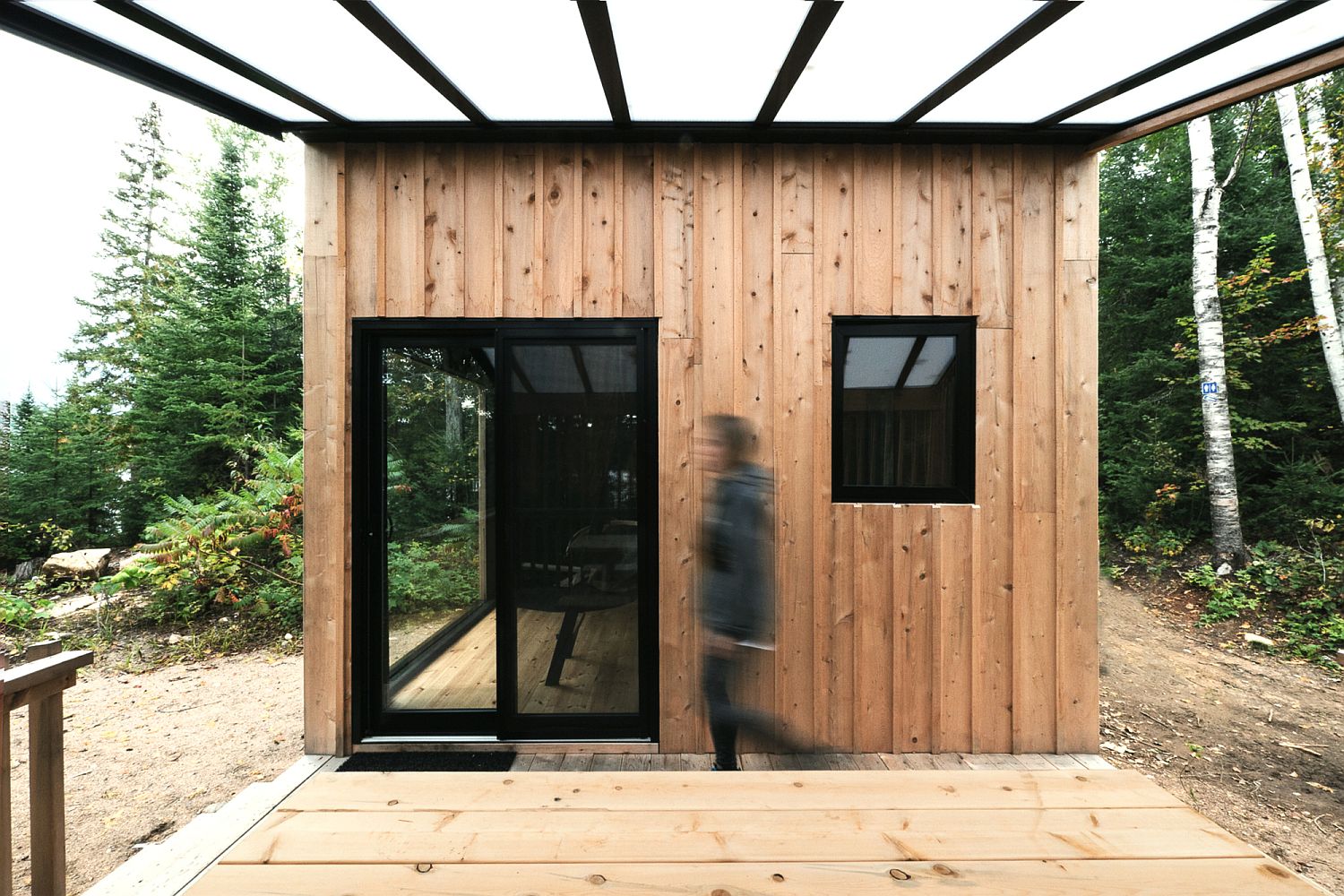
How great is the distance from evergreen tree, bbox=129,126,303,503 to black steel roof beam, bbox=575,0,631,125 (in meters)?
7.12

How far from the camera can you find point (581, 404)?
9.13 feet

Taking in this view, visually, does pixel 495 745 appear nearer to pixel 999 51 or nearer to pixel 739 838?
pixel 739 838

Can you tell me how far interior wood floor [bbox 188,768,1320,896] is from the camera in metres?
0.93

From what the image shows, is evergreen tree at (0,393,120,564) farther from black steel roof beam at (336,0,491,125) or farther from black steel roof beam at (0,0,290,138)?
black steel roof beam at (336,0,491,125)

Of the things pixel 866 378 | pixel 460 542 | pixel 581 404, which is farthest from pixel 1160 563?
pixel 460 542

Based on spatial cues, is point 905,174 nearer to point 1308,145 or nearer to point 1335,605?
point 1335,605

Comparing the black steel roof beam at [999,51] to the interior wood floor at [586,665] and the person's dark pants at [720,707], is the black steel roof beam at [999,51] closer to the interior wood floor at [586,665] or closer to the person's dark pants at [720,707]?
the person's dark pants at [720,707]

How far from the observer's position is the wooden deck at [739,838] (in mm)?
927

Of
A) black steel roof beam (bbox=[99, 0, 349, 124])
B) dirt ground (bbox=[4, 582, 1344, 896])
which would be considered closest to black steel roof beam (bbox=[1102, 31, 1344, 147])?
dirt ground (bbox=[4, 582, 1344, 896])

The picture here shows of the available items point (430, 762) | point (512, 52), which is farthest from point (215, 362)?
point (512, 52)

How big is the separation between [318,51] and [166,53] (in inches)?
23.7

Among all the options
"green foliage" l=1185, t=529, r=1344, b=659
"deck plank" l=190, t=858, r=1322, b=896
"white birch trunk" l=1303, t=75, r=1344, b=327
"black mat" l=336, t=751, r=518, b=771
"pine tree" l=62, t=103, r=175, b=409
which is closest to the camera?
"deck plank" l=190, t=858, r=1322, b=896

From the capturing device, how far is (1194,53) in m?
2.04

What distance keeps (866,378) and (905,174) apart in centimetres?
110
